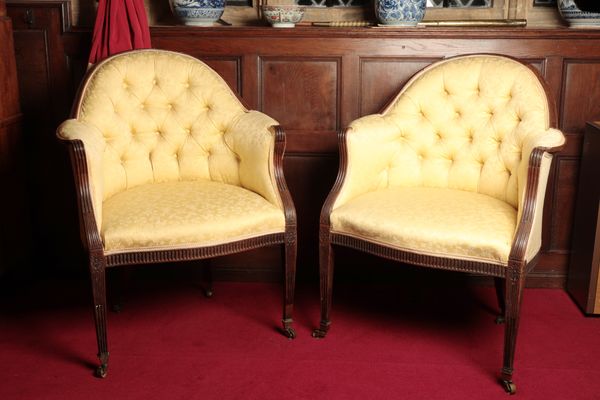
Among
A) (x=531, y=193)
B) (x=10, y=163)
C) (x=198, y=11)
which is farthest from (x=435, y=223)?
(x=10, y=163)

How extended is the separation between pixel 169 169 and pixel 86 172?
56cm

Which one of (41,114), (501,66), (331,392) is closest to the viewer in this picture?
(331,392)

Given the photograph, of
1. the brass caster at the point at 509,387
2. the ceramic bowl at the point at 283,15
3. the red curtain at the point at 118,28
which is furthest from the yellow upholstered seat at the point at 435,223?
the red curtain at the point at 118,28

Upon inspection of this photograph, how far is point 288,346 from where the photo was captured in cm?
249

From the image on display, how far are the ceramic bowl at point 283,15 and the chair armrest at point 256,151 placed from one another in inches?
17.7

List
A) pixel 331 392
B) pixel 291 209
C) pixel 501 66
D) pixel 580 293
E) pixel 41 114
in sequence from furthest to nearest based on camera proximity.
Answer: pixel 41 114, pixel 580 293, pixel 501 66, pixel 291 209, pixel 331 392

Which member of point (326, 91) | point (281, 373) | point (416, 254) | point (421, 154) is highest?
point (326, 91)

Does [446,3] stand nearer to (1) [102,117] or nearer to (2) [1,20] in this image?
(1) [102,117]

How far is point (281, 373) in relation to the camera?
7.54ft

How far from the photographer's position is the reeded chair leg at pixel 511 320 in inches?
83.4

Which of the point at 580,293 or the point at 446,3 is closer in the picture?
the point at 580,293

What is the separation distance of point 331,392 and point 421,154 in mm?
993

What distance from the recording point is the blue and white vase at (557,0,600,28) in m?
2.82

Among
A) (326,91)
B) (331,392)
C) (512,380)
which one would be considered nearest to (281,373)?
(331,392)
